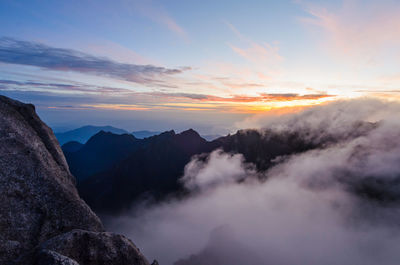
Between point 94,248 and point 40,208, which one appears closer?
point 94,248

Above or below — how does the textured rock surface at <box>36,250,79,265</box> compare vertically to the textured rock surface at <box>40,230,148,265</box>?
above

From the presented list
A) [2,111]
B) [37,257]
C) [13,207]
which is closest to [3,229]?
[13,207]

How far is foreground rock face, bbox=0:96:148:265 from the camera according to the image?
25562 millimetres

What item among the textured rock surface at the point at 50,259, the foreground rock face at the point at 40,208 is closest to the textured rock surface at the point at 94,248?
the foreground rock face at the point at 40,208

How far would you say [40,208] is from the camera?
36250 mm

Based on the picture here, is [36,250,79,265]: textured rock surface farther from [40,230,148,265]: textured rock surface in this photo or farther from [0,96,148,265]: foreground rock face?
[40,230,148,265]: textured rock surface

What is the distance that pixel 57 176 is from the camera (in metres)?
42.8

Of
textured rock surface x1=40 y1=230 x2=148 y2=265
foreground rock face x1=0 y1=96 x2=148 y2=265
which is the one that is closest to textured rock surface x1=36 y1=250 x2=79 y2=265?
foreground rock face x1=0 y1=96 x2=148 y2=265

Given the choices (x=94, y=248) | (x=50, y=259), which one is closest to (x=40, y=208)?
(x=94, y=248)

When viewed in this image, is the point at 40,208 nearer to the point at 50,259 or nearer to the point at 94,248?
the point at 94,248

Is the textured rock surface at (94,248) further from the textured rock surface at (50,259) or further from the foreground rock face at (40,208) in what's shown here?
the textured rock surface at (50,259)

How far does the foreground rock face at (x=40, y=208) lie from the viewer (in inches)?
1006

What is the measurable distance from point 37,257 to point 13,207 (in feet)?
65.7

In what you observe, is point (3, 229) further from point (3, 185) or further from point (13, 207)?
point (3, 185)
